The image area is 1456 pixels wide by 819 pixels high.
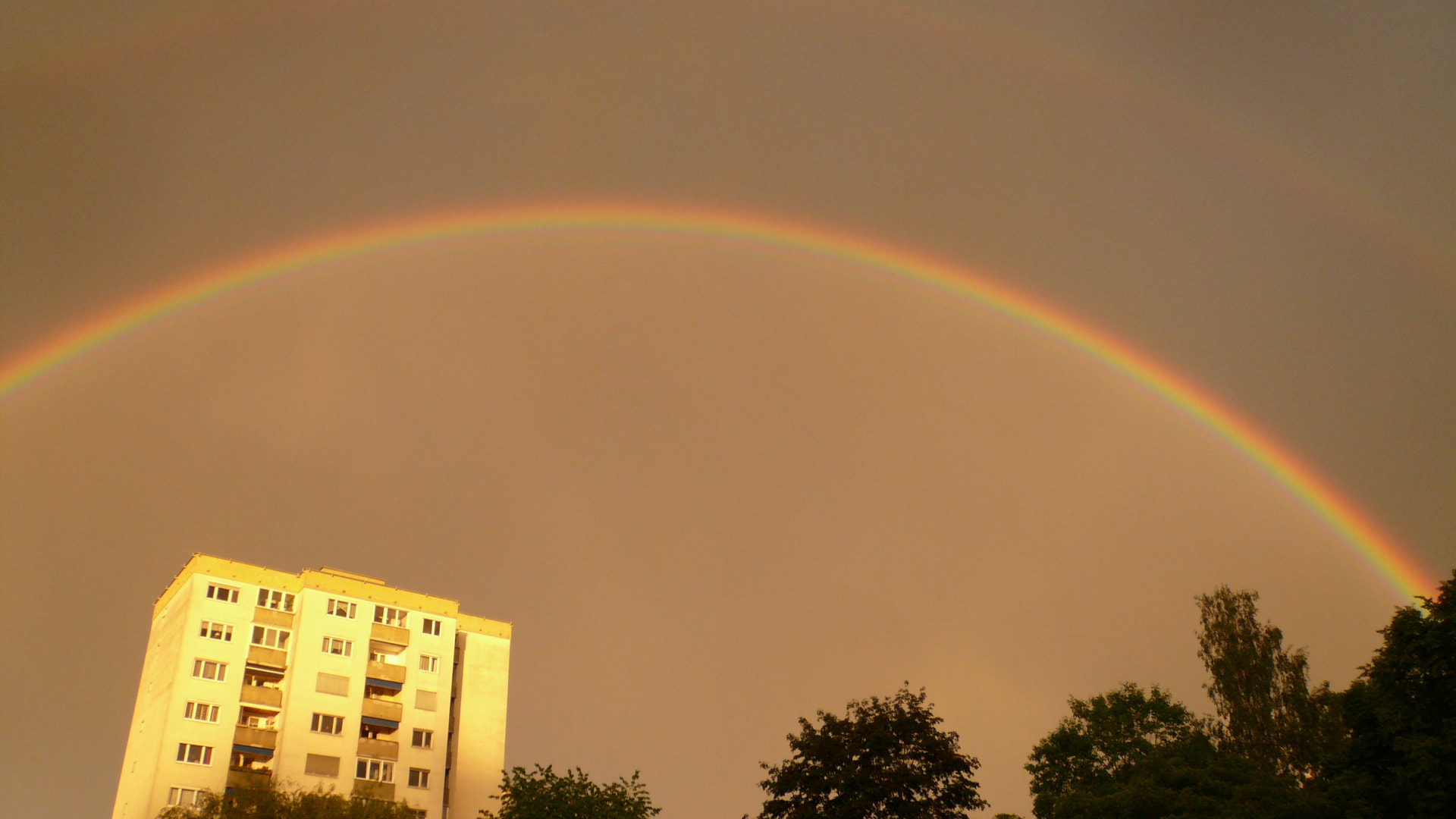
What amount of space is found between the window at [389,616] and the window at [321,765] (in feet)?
39.3

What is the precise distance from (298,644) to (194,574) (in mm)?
9210

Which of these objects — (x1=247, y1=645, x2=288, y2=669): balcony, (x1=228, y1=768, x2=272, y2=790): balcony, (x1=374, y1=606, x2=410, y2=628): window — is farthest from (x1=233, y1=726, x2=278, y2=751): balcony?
(x1=374, y1=606, x2=410, y2=628): window

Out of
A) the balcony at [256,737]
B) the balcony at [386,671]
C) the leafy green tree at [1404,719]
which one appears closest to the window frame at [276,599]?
the balcony at [386,671]

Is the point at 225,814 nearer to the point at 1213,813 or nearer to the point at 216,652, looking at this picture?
the point at 216,652

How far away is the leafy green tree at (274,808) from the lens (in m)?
52.9

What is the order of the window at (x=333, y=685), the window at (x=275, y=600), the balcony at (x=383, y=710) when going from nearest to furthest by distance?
the window at (x=333, y=685), the balcony at (x=383, y=710), the window at (x=275, y=600)

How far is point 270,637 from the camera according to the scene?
8675cm

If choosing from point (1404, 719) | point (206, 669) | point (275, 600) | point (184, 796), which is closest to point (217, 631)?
point (206, 669)

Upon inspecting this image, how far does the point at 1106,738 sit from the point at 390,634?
56.2m

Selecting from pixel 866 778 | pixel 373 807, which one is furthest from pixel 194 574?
pixel 866 778

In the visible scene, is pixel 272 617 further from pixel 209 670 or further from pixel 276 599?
pixel 209 670

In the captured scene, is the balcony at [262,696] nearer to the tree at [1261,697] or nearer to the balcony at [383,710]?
the balcony at [383,710]

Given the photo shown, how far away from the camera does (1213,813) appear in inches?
1645

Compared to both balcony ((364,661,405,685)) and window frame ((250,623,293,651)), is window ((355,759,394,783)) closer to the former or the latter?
balcony ((364,661,405,685))
